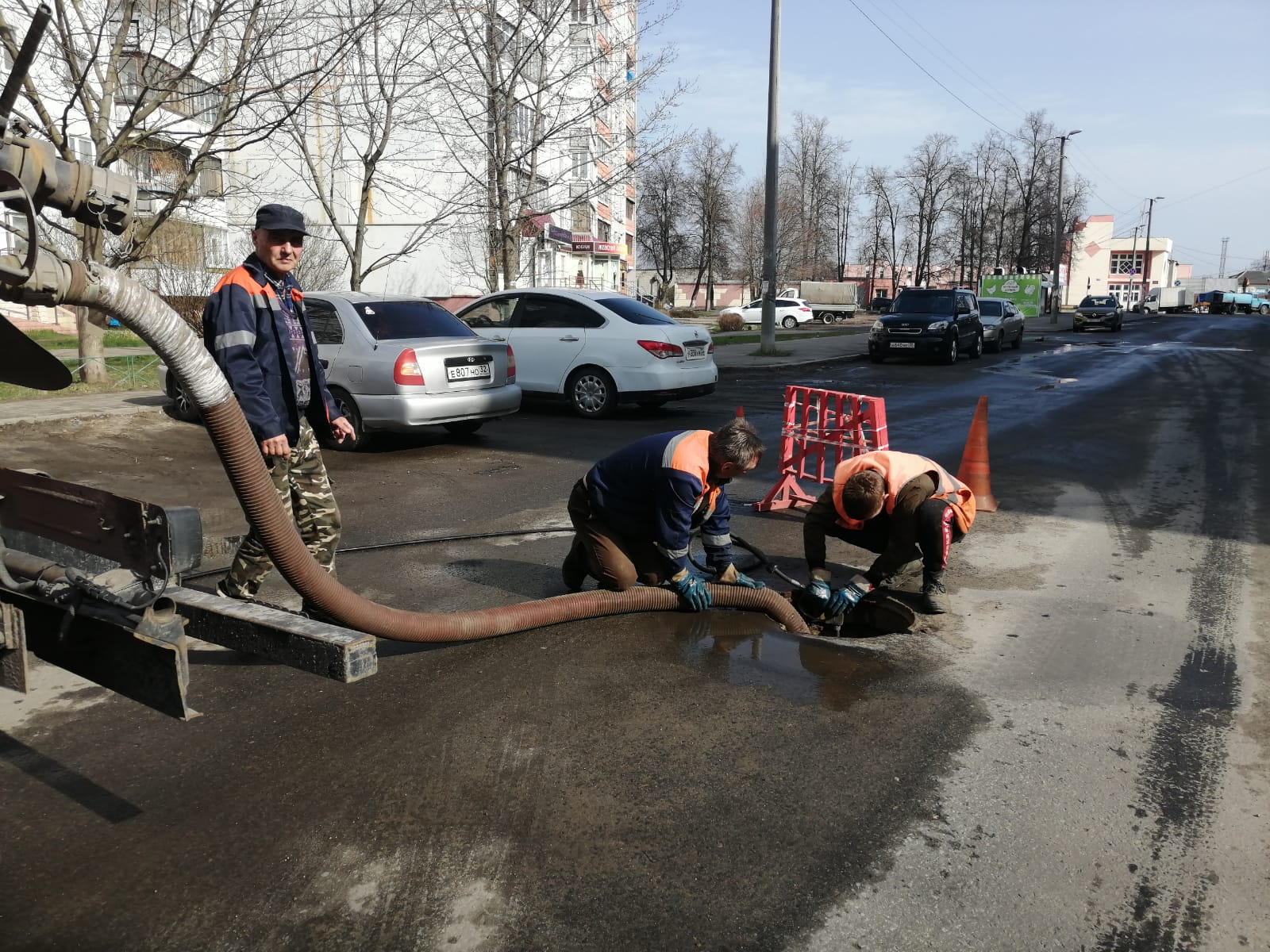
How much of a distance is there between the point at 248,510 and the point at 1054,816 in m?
2.63

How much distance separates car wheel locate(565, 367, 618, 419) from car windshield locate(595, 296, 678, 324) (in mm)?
773

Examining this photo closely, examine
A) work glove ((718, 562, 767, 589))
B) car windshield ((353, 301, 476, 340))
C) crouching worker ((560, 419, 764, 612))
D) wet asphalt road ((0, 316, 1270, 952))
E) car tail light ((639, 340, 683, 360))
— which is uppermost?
car windshield ((353, 301, 476, 340))

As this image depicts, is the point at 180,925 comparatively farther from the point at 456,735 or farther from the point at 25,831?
the point at 456,735

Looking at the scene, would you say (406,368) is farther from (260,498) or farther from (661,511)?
(260,498)

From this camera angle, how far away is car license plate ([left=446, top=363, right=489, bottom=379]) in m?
9.94

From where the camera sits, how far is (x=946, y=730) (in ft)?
12.3

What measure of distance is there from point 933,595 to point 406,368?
6.00 m

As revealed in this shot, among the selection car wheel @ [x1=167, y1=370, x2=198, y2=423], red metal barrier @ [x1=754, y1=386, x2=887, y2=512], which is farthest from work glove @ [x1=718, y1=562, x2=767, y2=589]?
car wheel @ [x1=167, y1=370, x2=198, y2=423]

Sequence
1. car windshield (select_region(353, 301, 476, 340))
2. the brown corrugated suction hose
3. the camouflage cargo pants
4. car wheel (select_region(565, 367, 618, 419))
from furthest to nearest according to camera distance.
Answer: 1. car wheel (select_region(565, 367, 618, 419))
2. car windshield (select_region(353, 301, 476, 340))
3. the camouflage cargo pants
4. the brown corrugated suction hose

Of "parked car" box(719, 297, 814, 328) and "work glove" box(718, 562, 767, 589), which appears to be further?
"parked car" box(719, 297, 814, 328)

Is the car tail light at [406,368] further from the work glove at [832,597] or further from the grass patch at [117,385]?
the work glove at [832,597]

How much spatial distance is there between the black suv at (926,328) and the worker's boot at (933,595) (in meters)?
19.8

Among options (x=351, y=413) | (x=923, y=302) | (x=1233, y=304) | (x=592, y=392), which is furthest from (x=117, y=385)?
(x=1233, y=304)

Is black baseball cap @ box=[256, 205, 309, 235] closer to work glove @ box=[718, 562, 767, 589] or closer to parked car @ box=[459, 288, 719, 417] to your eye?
work glove @ box=[718, 562, 767, 589]
